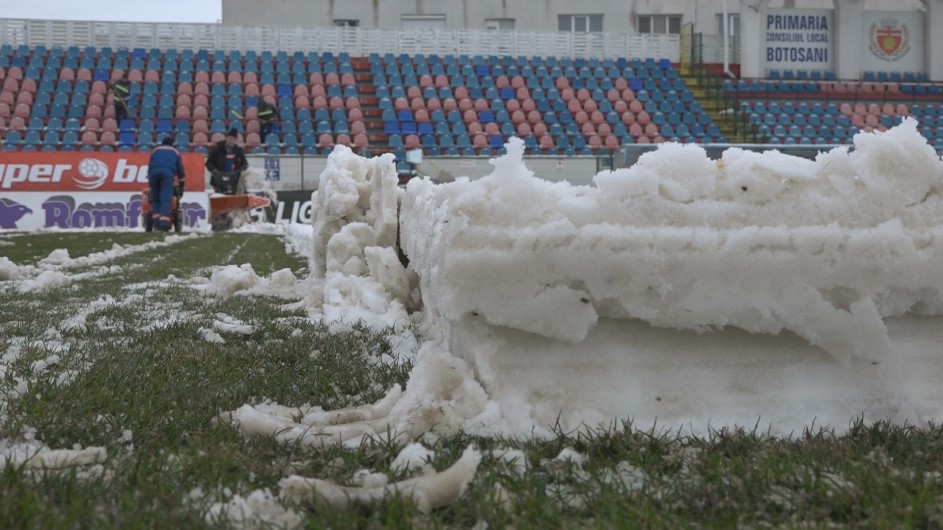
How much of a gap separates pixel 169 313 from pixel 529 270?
107 inches

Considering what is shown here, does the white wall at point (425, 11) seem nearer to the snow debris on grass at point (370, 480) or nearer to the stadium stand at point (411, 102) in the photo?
the stadium stand at point (411, 102)

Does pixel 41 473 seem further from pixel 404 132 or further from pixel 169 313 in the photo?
pixel 404 132

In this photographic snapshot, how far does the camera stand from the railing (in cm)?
2608

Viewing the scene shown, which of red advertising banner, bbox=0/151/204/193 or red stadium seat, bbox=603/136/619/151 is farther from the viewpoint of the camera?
red stadium seat, bbox=603/136/619/151

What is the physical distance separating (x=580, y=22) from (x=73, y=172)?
18785 mm

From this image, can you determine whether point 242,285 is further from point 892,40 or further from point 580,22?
point 580,22

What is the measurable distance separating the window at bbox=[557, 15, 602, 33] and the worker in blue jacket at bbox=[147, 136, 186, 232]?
18323 millimetres

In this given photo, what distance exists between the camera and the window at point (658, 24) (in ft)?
103

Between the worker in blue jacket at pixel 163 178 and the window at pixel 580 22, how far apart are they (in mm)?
18323

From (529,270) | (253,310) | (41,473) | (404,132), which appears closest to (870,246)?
(529,270)

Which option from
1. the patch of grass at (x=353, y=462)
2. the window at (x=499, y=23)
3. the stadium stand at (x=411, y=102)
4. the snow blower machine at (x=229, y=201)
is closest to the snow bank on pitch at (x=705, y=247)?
the patch of grass at (x=353, y=462)

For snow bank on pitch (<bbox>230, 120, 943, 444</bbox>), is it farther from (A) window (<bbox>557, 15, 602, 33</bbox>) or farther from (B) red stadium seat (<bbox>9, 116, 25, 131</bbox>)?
(A) window (<bbox>557, 15, 602, 33</bbox>)

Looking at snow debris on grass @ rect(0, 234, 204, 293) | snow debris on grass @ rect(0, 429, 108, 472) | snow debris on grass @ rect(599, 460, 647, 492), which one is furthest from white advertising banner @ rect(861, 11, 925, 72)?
snow debris on grass @ rect(0, 429, 108, 472)

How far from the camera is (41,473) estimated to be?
173 cm
